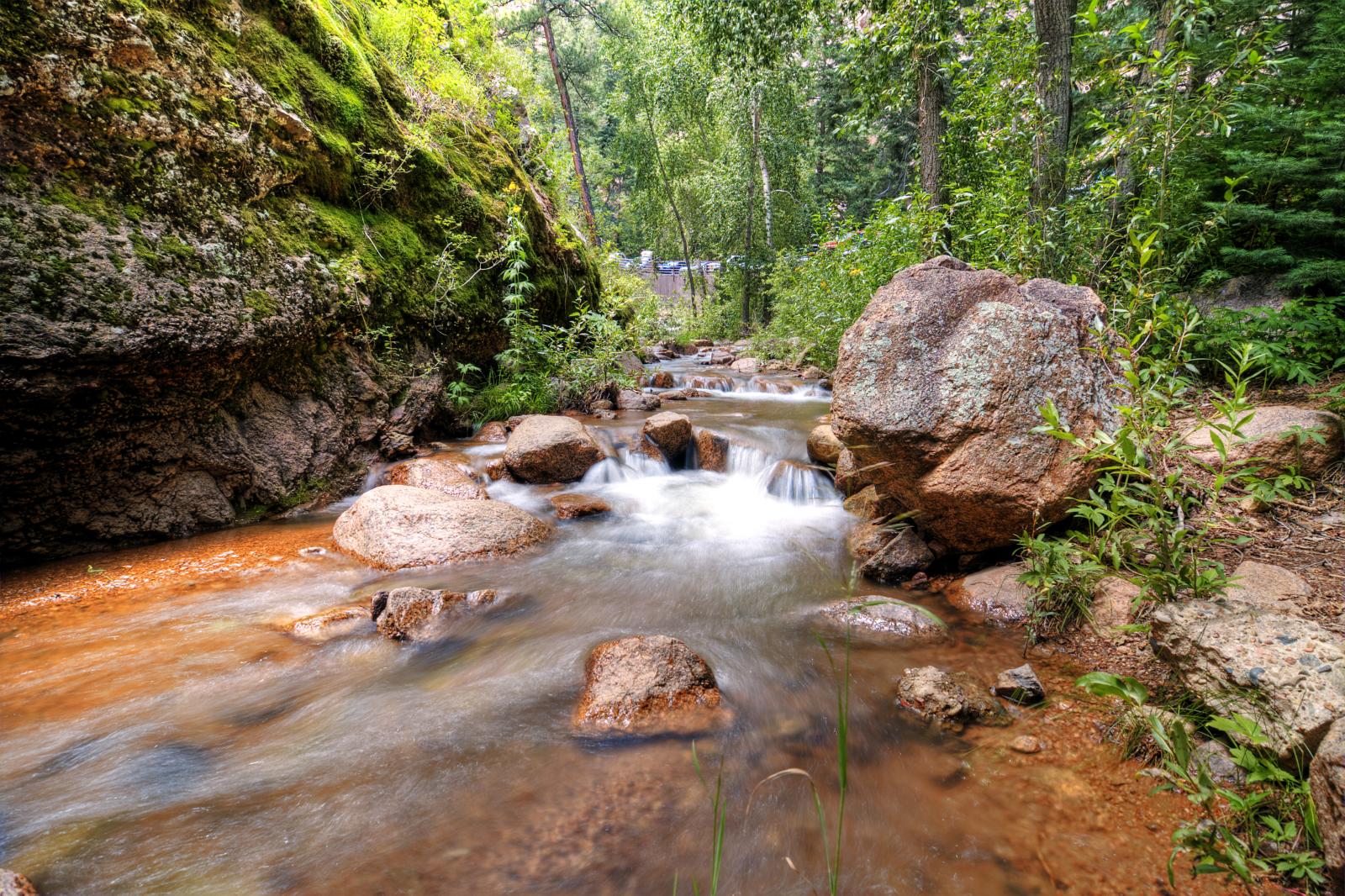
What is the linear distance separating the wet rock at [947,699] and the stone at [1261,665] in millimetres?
662

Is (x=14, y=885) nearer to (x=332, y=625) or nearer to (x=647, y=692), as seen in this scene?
(x=332, y=625)

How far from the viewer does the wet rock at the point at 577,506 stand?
203 inches

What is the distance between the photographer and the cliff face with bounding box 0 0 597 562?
335 cm

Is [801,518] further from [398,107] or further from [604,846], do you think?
[398,107]

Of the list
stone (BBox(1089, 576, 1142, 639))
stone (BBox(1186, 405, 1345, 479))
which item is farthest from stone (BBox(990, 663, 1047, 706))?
stone (BBox(1186, 405, 1345, 479))

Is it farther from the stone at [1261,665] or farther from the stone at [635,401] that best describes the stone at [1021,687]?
the stone at [635,401]

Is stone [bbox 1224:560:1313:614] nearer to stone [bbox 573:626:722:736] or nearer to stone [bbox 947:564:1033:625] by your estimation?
stone [bbox 947:564:1033:625]

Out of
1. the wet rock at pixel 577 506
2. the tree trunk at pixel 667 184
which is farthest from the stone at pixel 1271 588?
the tree trunk at pixel 667 184

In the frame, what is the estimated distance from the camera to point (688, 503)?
5.64 metres

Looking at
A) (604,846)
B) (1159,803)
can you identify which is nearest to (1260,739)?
(1159,803)

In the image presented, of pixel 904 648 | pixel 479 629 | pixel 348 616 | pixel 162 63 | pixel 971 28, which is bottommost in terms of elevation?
pixel 904 648

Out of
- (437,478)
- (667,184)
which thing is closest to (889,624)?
(437,478)

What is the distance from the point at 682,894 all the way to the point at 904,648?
5.79ft

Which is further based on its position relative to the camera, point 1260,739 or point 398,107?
point 398,107
